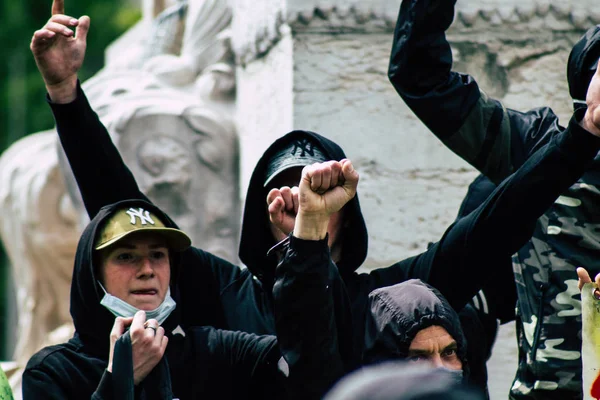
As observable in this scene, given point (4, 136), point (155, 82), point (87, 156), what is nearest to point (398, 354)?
point (87, 156)

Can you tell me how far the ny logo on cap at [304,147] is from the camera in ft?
13.2

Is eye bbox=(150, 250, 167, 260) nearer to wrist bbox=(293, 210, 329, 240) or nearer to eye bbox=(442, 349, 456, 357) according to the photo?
wrist bbox=(293, 210, 329, 240)

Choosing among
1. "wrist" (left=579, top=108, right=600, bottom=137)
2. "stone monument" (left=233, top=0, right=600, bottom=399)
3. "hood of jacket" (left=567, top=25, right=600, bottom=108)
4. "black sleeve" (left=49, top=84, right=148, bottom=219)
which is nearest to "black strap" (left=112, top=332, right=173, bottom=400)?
"black sleeve" (left=49, top=84, right=148, bottom=219)

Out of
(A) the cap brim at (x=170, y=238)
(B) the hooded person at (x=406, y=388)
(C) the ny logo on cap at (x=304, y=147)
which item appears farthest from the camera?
(C) the ny logo on cap at (x=304, y=147)

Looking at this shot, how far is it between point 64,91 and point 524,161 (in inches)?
51.1

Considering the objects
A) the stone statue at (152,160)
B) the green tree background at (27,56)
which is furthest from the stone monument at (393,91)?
the green tree background at (27,56)

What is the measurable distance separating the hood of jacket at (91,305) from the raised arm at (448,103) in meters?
0.88

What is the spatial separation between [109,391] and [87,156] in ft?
3.43

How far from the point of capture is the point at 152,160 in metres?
5.71

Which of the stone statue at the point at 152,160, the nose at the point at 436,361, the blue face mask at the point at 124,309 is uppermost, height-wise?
the nose at the point at 436,361

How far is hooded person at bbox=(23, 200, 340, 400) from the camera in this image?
Result: 360cm

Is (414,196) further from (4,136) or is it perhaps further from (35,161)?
(4,136)

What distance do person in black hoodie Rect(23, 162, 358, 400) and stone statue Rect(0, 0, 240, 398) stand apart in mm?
1888

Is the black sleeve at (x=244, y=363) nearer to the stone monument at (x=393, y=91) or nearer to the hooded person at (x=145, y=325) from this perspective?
the hooded person at (x=145, y=325)
